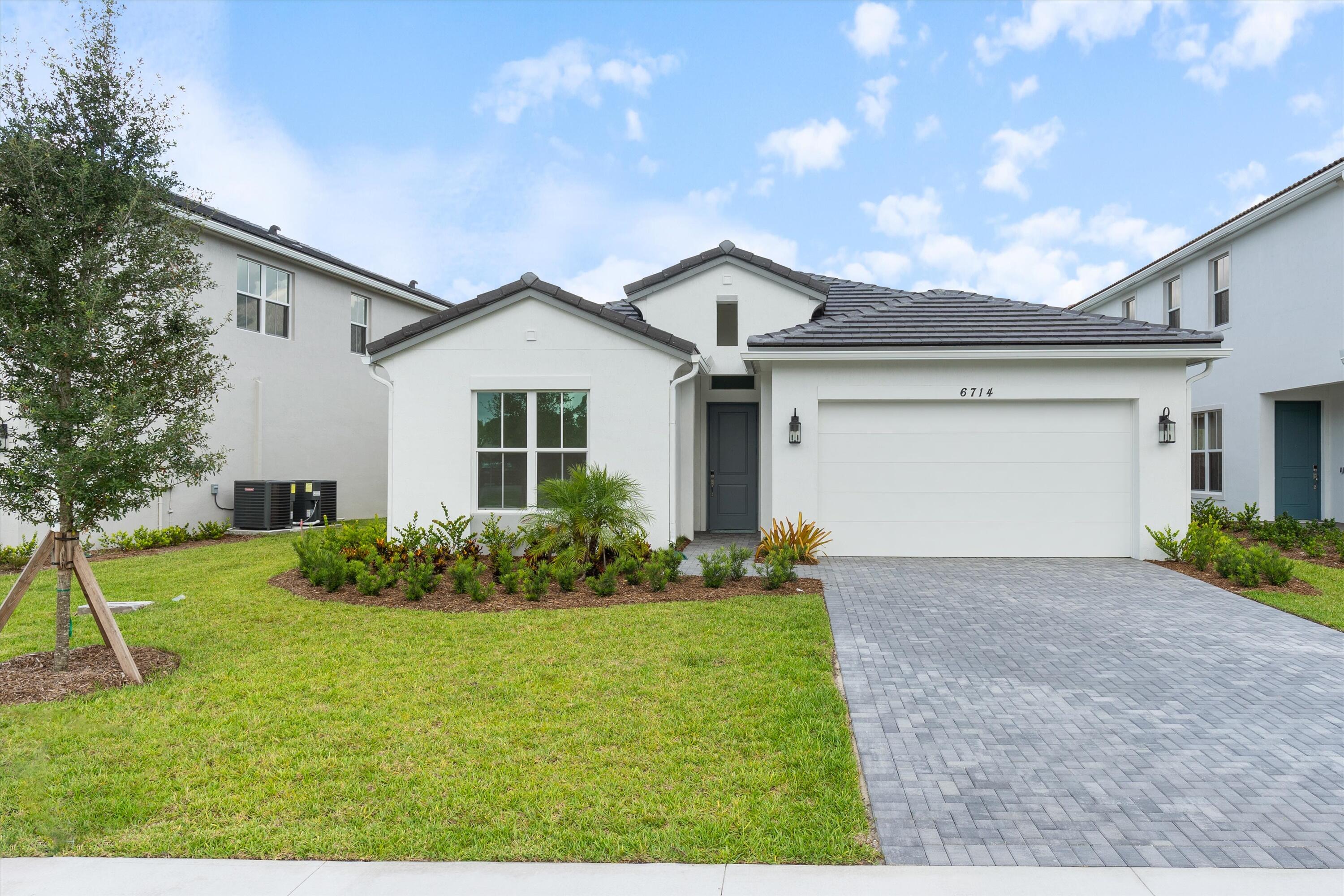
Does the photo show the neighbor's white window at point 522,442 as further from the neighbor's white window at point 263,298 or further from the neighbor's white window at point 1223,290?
the neighbor's white window at point 1223,290

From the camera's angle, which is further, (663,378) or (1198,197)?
(1198,197)

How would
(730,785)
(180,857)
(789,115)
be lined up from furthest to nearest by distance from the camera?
(789,115) → (730,785) → (180,857)

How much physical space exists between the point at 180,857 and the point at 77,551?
371cm

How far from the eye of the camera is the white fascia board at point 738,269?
12.8m

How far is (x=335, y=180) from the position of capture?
1734 cm

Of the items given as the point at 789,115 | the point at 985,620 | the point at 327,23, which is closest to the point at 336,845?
the point at 985,620

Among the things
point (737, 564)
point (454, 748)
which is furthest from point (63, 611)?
point (737, 564)

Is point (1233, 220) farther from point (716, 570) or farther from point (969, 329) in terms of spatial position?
point (716, 570)

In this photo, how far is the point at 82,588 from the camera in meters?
5.50

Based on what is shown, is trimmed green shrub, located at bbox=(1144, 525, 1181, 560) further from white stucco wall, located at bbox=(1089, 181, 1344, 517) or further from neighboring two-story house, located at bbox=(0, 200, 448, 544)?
neighboring two-story house, located at bbox=(0, 200, 448, 544)

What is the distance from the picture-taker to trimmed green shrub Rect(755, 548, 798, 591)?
814 centimetres

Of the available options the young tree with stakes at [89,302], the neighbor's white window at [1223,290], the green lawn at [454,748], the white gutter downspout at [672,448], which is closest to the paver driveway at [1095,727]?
the green lawn at [454,748]

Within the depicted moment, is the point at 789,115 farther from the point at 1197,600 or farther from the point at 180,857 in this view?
the point at 180,857

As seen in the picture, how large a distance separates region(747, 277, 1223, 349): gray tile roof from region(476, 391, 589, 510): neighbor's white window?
2.89 metres
